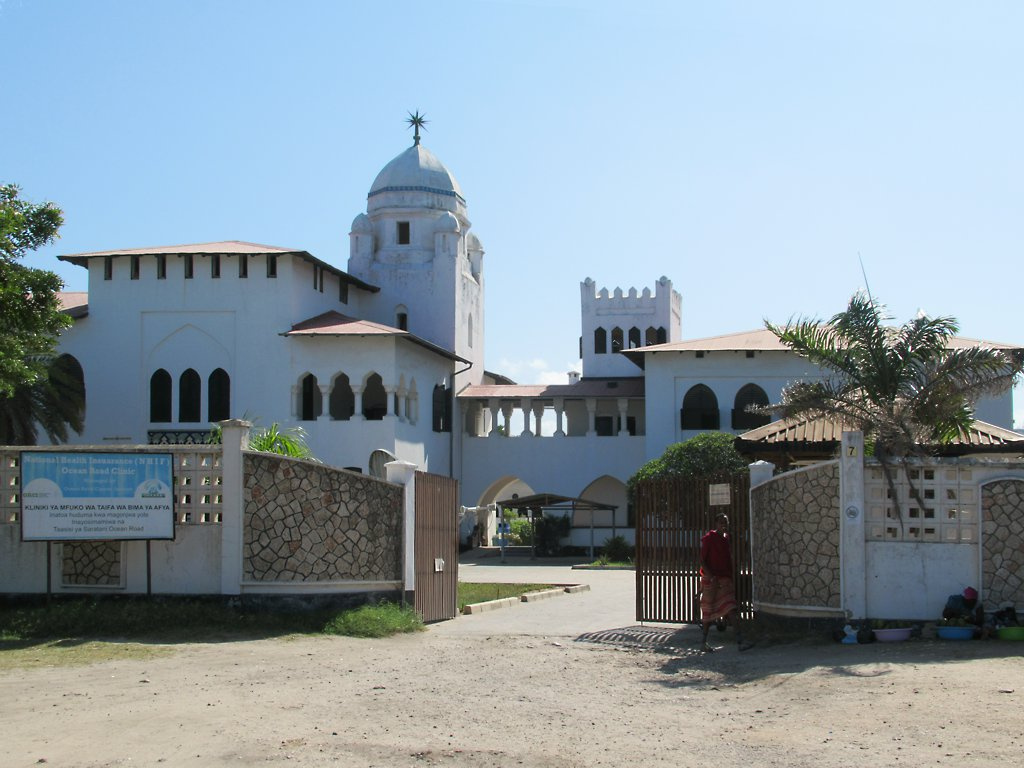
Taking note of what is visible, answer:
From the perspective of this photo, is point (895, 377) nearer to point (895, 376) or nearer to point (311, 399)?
point (895, 376)

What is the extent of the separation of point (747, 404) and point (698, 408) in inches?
64.7

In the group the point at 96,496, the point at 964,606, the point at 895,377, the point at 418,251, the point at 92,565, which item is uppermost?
the point at 418,251

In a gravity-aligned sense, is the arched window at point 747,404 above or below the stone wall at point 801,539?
above

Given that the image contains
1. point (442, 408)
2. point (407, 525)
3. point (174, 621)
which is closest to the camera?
point (174, 621)

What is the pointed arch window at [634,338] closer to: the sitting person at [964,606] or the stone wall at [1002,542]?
the stone wall at [1002,542]

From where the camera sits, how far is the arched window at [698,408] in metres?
41.0

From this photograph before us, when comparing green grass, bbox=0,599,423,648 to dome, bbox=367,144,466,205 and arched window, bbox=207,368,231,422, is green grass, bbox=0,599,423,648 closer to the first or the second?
arched window, bbox=207,368,231,422

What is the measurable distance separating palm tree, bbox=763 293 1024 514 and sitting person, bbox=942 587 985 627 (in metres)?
1.87

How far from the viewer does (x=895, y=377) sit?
47.0ft

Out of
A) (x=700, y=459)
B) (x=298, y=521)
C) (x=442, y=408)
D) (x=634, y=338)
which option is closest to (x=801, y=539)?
(x=298, y=521)

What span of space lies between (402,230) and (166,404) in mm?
11655

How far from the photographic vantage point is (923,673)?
10500 mm

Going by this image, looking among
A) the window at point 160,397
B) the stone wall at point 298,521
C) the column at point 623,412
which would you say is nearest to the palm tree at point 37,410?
the window at point 160,397

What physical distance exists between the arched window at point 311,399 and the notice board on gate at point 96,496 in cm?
2451
